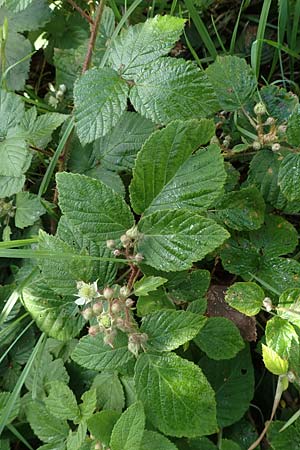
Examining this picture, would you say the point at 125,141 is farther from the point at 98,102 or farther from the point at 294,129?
the point at 294,129

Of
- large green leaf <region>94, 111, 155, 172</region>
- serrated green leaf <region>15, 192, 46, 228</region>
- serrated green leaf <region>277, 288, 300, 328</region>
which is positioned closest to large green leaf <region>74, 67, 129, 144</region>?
large green leaf <region>94, 111, 155, 172</region>

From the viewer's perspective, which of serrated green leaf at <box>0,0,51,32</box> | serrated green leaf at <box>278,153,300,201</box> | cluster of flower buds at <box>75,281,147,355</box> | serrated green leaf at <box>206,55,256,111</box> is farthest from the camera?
serrated green leaf at <box>0,0,51,32</box>

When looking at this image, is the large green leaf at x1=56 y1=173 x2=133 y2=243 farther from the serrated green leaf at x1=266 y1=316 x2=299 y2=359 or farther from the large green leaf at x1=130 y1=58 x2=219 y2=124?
the serrated green leaf at x1=266 y1=316 x2=299 y2=359

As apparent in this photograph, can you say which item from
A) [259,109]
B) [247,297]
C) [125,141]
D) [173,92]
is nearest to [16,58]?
[125,141]

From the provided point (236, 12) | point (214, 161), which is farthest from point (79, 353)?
point (236, 12)

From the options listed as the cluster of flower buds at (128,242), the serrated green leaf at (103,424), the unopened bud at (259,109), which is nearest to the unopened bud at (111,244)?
the cluster of flower buds at (128,242)
